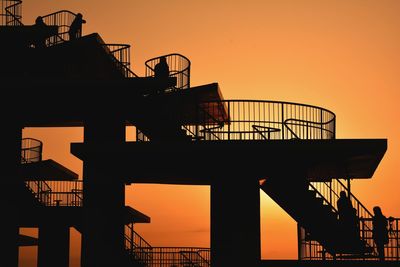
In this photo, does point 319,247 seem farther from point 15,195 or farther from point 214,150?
point 15,195

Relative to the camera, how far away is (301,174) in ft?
112

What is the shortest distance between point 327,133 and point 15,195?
726 inches

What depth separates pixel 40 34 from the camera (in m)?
43.0

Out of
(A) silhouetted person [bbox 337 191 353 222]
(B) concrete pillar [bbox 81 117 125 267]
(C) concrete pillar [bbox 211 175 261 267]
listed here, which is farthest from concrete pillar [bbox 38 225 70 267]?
(A) silhouetted person [bbox 337 191 353 222]

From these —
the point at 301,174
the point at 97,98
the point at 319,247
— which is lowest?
the point at 319,247

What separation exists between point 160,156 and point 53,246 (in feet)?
76.6

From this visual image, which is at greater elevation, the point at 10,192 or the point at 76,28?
the point at 76,28

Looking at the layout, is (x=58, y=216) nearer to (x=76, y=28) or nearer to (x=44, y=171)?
(x=44, y=171)

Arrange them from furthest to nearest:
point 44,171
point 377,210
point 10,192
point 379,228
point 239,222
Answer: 1. point 44,171
2. point 10,192
3. point 239,222
4. point 377,210
5. point 379,228

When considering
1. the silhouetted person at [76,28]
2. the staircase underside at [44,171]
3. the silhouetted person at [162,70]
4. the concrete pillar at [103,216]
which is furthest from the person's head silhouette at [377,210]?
the staircase underside at [44,171]

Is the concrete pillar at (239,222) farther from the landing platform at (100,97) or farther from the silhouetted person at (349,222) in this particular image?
the landing platform at (100,97)

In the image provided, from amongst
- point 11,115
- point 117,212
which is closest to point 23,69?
point 11,115

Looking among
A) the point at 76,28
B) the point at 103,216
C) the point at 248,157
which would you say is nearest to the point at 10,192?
the point at 103,216

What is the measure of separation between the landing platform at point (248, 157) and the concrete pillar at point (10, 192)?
8487 millimetres
